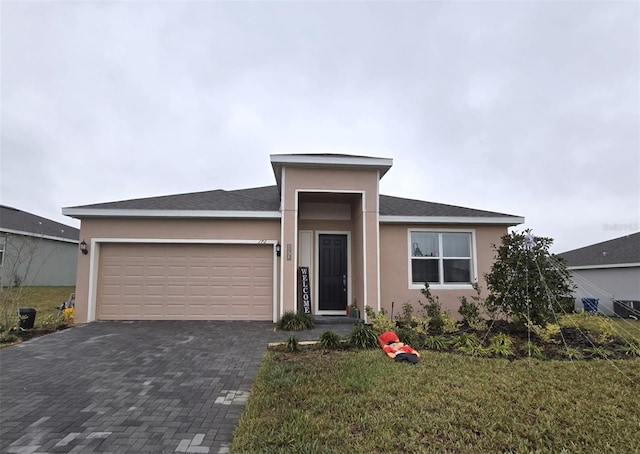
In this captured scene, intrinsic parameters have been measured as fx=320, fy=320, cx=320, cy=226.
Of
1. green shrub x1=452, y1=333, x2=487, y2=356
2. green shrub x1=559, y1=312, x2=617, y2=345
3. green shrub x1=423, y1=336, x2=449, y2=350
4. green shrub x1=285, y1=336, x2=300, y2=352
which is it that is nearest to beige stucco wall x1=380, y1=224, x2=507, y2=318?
green shrub x1=559, y1=312, x2=617, y2=345

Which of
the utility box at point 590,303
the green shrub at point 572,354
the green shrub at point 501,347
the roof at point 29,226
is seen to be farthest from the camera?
the roof at point 29,226

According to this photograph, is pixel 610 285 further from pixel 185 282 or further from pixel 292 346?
pixel 185 282

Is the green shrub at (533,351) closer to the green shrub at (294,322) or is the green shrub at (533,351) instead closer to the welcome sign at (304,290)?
the green shrub at (294,322)

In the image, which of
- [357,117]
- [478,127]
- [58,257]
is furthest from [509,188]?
[58,257]

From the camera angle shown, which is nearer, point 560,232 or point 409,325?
point 409,325

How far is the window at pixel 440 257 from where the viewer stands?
31.3 feet

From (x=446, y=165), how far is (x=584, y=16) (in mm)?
8398

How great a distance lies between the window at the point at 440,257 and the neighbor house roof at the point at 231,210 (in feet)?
1.95

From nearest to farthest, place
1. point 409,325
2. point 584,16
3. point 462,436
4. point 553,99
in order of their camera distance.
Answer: point 462,436, point 409,325, point 584,16, point 553,99

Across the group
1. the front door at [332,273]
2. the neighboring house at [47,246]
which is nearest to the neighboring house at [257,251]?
the front door at [332,273]

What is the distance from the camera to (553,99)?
11.3 m

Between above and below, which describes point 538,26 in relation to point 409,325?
above

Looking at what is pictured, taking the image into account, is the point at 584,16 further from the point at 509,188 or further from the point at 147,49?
the point at 147,49

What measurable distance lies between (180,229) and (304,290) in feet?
13.0
